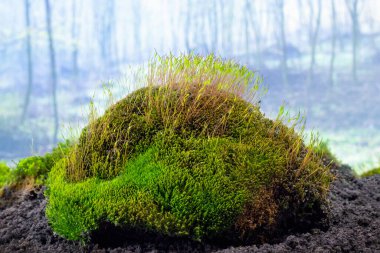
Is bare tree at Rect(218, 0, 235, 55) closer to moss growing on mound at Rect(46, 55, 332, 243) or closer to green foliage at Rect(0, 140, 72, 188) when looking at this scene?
green foliage at Rect(0, 140, 72, 188)

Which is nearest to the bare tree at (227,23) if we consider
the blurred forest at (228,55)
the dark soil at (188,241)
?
the blurred forest at (228,55)

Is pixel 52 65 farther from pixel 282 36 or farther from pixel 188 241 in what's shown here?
pixel 188 241

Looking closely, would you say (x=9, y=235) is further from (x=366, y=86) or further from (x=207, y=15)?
(x=366, y=86)


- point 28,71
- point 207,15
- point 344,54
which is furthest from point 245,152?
point 344,54

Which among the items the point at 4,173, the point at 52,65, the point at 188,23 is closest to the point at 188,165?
the point at 4,173

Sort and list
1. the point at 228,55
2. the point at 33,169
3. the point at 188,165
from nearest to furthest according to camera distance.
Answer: the point at 188,165
the point at 33,169
the point at 228,55

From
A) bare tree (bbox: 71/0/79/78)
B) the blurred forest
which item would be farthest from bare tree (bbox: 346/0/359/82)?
bare tree (bbox: 71/0/79/78)
